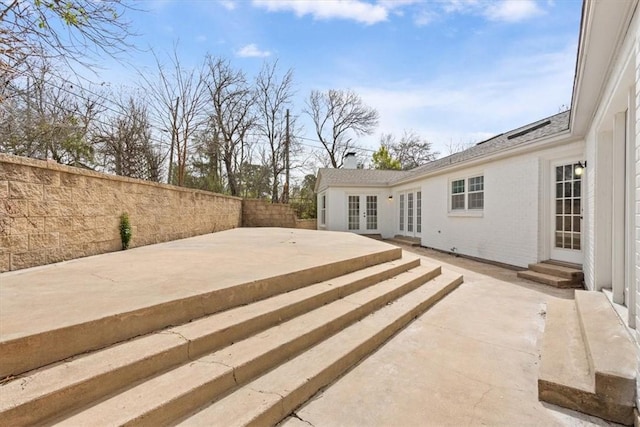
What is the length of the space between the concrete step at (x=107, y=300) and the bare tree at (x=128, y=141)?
774 centimetres

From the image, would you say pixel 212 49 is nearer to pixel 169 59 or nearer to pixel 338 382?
pixel 169 59

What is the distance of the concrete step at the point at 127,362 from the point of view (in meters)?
1.55

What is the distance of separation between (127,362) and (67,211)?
341cm

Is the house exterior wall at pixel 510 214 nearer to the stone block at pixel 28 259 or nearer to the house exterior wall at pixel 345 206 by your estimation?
the house exterior wall at pixel 345 206

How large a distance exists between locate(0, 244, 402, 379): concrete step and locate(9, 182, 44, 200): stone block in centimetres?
90

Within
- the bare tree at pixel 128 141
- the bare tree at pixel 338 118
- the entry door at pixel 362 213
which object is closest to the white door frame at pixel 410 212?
the entry door at pixel 362 213

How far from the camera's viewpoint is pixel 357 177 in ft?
49.9

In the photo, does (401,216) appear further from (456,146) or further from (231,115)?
(456,146)

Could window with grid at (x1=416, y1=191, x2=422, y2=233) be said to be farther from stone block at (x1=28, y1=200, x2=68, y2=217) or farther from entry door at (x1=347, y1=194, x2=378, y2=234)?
stone block at (x1=28, y1=200, x2=68, y2=217)

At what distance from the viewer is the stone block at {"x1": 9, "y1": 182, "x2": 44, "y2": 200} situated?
11.4 feet

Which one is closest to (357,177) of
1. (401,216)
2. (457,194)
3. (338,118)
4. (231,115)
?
(401,216)

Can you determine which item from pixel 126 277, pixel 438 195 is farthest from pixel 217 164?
pixel 126 277

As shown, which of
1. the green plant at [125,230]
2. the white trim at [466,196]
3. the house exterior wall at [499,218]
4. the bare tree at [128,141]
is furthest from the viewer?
the bare tree at [128,141]

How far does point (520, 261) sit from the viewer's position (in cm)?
673
